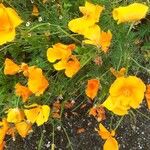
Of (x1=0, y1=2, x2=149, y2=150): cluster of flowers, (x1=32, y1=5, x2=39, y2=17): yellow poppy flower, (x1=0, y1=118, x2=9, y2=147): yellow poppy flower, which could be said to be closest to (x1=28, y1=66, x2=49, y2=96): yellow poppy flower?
(x1=0, y1=2, x2=149, y2=150): cluster of flowers

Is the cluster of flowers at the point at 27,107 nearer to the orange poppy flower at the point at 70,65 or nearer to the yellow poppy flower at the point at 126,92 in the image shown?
the orange poppy flower at the point at 70,65

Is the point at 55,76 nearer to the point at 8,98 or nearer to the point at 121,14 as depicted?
the point at 8,98

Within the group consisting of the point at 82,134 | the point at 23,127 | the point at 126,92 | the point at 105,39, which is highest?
the point at 105,39

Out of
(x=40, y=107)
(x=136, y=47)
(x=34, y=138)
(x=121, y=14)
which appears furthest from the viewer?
(x=34, y=138)

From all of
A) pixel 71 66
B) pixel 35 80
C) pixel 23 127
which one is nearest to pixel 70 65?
pixel 71 66

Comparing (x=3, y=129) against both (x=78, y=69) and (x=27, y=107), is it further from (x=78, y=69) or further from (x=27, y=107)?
(x=78, y=69)

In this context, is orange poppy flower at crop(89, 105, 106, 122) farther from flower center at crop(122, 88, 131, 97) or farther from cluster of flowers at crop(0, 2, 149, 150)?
flower center at crop(122, 88, 131, 97)

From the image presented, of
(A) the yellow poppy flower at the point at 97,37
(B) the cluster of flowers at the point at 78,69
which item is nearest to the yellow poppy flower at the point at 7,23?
(B) the cluster of flowers at the point at 78,69

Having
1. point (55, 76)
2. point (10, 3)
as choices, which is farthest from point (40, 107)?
point (10, 3)
